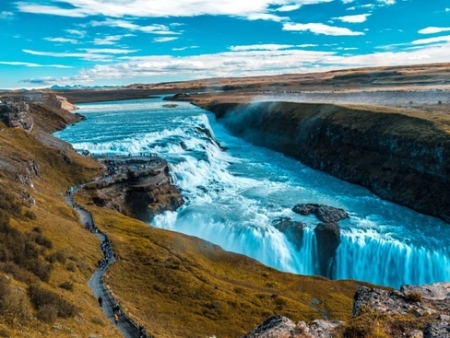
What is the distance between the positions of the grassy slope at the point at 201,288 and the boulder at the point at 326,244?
23.5ft

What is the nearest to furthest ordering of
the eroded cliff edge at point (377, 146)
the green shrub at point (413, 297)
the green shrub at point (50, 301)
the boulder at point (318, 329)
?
the boulder at point (318, 329) < the green shrub at point (413, 297) < the green shrub at point (50, 301) < the eroded cliff edge at point (377, 146)

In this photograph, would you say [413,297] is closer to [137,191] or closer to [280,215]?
[280,215]

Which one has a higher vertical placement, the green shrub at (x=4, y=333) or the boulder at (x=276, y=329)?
the boulder at (x=276, y=329)

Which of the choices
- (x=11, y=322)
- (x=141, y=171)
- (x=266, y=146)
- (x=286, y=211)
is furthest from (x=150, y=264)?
(x=266, y=146)

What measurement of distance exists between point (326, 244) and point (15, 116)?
59901 mm

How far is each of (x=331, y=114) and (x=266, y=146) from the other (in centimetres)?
2441

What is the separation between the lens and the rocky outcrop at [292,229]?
53.8 m

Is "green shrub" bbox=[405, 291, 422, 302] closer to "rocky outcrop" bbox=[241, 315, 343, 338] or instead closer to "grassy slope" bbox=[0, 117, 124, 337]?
"rocky outcrop" bbox=[241, 315, 343, 338]

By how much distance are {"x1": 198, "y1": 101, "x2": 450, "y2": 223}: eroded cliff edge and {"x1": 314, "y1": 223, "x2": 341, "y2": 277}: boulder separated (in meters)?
16.7

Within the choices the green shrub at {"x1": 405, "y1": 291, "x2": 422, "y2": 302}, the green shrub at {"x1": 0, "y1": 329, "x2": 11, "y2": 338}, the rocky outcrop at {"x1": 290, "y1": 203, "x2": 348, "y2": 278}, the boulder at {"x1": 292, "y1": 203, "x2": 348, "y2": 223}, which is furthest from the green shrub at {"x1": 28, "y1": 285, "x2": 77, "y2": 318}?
the boulder at {"x1": 292, "y1": 203, "x2": 348, "y2": 223}

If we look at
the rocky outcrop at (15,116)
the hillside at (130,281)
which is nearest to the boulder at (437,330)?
the hillside at (130,281)

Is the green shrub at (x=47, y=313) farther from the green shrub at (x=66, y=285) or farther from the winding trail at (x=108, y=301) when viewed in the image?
the green shrub at (x=66, y=285)

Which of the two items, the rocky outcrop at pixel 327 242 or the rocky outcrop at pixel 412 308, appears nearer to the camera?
the rocky outcrop at pixel 412 308

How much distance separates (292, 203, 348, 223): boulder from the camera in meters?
57.1
